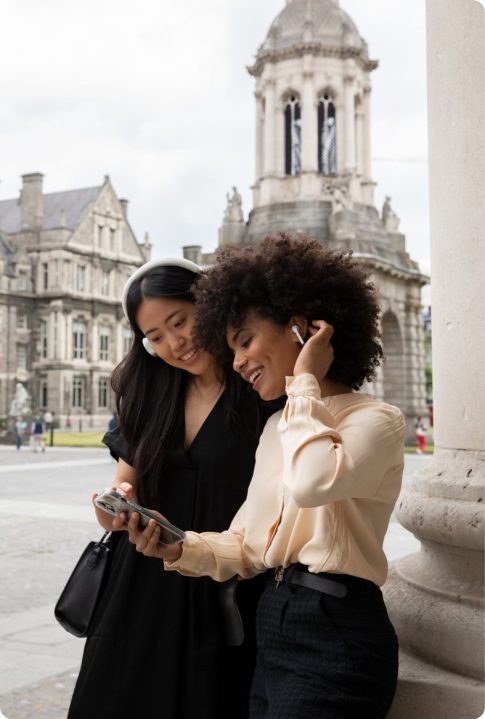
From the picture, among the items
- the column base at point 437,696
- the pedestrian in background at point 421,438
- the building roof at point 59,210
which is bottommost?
the pedestrian in background at point 421,438

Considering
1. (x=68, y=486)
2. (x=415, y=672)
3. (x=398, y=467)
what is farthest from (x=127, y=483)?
(x=68, y=486)

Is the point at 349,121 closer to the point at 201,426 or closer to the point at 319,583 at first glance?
the point at 201,426

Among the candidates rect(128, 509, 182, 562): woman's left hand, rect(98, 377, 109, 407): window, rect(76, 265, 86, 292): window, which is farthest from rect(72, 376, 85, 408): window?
rect(128, 509, 182, 562): woman's left hand

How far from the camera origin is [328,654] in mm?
1946

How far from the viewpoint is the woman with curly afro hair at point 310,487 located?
1929 millimetres

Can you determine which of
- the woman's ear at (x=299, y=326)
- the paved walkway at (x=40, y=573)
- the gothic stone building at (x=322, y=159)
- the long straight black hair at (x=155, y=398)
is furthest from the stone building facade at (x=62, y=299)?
the woman's ear at (x=299, y=326)

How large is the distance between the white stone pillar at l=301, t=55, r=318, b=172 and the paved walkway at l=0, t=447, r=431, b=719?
17.9m

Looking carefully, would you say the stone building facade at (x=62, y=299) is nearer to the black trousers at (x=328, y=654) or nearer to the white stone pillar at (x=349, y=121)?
the white stone pillar at (x=349, y=121)

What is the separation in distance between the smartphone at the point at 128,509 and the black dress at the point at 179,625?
1.07 ft

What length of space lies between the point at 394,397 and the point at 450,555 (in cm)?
3101

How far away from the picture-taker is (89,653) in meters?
2.55

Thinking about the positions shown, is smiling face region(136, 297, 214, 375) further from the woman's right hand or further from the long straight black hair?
the woman's right hand

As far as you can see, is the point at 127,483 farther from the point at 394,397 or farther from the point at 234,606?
the point at 394,397

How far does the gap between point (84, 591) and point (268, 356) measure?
1036mm
